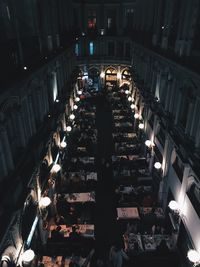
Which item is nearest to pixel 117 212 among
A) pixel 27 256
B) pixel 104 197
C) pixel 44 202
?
pixel 104 197

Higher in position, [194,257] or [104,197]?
[194,257]

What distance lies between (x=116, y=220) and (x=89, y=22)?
37.3 metres

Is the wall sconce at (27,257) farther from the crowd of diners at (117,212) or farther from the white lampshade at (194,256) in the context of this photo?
the white lampshade at (194,256)

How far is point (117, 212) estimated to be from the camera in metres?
18.6

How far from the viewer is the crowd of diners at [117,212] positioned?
15.4 meters

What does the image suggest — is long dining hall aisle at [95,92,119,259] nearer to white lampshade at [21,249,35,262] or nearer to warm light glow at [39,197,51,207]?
warm light glow at [39,197,51,207]

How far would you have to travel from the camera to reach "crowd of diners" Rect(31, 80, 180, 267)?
15.4 meters

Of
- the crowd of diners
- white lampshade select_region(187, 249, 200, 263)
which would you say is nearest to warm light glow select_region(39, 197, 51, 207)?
the crowd of diners

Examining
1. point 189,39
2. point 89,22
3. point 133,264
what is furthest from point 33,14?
point 89,22

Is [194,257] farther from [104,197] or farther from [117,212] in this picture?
[104,197]

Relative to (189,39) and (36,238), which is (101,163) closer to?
(36,238)

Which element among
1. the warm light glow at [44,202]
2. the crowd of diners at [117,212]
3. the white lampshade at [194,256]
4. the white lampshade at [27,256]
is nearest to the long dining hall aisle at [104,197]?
the crowd of diners at [117,212]

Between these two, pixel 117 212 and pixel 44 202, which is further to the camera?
pixel 117 212

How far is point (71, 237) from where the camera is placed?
16125mm
